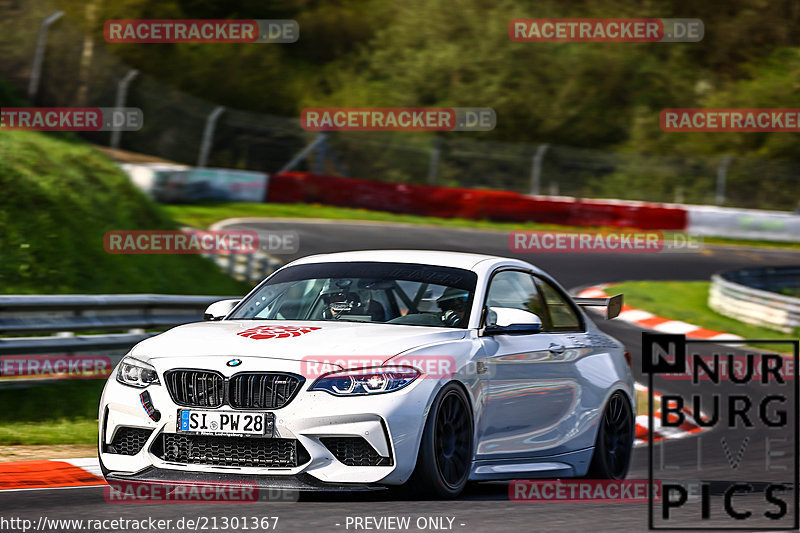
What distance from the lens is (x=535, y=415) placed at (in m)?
7.51

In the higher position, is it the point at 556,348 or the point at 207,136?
the point at 207,136

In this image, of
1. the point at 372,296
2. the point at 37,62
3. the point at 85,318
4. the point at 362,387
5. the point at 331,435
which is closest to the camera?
the point at 331,435

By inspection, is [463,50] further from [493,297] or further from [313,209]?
[493,297]

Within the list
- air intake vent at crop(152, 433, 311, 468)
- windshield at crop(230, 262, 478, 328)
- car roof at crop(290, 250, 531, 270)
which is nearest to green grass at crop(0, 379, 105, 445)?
windshield at crop(230, 262, 478, 328)

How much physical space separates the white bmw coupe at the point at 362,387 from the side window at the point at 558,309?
8.2 inches

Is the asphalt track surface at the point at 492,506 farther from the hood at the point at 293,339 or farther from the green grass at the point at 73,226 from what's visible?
the green grass at the point at 73,226

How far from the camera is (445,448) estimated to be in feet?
21.3

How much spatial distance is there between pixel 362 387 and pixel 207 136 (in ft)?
75.3

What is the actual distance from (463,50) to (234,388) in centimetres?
3925

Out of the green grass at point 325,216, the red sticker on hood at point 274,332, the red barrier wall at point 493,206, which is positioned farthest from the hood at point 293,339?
the red barrier wall at point 493,206

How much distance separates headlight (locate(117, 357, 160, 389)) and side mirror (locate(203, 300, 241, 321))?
42.5 inches

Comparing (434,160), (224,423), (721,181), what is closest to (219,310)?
(224,423)

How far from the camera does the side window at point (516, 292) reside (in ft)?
26.1

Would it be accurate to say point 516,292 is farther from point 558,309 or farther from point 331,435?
point 331,435
